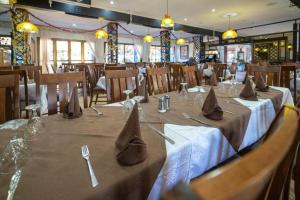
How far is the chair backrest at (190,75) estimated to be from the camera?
3.28 meters

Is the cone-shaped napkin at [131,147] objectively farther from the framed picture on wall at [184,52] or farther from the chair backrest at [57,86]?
the framed picture on wall at [184,52]

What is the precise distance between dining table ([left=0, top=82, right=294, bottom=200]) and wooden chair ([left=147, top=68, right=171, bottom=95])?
3.12ft

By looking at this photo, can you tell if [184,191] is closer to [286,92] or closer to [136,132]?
[136,132]

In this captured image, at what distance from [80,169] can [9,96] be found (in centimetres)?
118

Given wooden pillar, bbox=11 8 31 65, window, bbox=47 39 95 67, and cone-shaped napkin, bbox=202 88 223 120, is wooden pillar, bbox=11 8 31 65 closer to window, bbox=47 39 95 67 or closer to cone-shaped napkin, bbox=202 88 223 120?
window, bbox=47 39 95 67

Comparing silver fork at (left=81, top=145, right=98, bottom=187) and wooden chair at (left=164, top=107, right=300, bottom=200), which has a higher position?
wooden chair at (left=164, top=107, right=300, bottom=200)

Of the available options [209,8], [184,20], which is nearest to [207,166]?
[209,8]

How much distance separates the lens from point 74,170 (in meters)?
0.73

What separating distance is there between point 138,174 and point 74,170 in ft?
0.72

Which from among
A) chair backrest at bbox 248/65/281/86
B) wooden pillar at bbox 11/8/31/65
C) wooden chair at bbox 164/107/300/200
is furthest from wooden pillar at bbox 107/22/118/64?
wooden chair at bbox 164/107/300/200

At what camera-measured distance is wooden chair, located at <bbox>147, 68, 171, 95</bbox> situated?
2.64 metres

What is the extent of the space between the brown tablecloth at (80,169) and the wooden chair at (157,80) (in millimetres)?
1539

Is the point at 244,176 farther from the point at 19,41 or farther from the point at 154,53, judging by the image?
the point at 154,53

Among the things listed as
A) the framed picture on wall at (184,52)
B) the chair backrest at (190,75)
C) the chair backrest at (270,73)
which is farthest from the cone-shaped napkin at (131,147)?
the framed picture on wall at (184,52)
